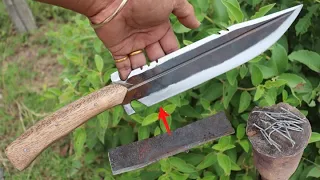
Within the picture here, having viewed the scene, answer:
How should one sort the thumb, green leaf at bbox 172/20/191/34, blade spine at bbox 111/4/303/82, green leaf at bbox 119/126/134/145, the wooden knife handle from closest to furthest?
the wooden knife handle, blade spine at bbox 111/4/303/82, the thumb, green leaf at bbox 172/20/191/34, green leaf at bbox 119/126/134/145

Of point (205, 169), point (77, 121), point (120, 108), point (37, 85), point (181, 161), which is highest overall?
point (77, 121)

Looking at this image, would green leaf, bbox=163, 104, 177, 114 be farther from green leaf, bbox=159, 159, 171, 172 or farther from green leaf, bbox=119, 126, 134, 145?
green leaf, bbox=119, 126, 134, 145

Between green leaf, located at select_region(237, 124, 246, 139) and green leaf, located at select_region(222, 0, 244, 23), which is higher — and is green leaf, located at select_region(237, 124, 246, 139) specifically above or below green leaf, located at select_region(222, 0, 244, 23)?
below

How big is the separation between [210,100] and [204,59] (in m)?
0.36

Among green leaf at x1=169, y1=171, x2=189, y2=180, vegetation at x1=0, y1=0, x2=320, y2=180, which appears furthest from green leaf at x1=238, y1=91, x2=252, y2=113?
green leaf at x1=169, y1=171, x2=189, y2=180

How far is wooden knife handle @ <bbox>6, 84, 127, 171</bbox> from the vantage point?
1201mm

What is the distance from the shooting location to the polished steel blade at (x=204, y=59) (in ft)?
4.45

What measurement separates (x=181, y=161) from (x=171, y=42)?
1.39 ft

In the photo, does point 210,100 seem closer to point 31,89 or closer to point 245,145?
point 245,145

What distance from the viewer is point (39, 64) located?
9.21 ft

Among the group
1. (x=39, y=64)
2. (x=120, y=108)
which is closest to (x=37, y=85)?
(x=39, y=64)

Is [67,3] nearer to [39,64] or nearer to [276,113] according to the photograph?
[276,113]

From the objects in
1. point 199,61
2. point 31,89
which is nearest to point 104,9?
point 199,61

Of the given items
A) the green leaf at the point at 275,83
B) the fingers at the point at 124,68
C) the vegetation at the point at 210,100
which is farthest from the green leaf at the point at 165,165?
the green leaf at the point at 275,83
